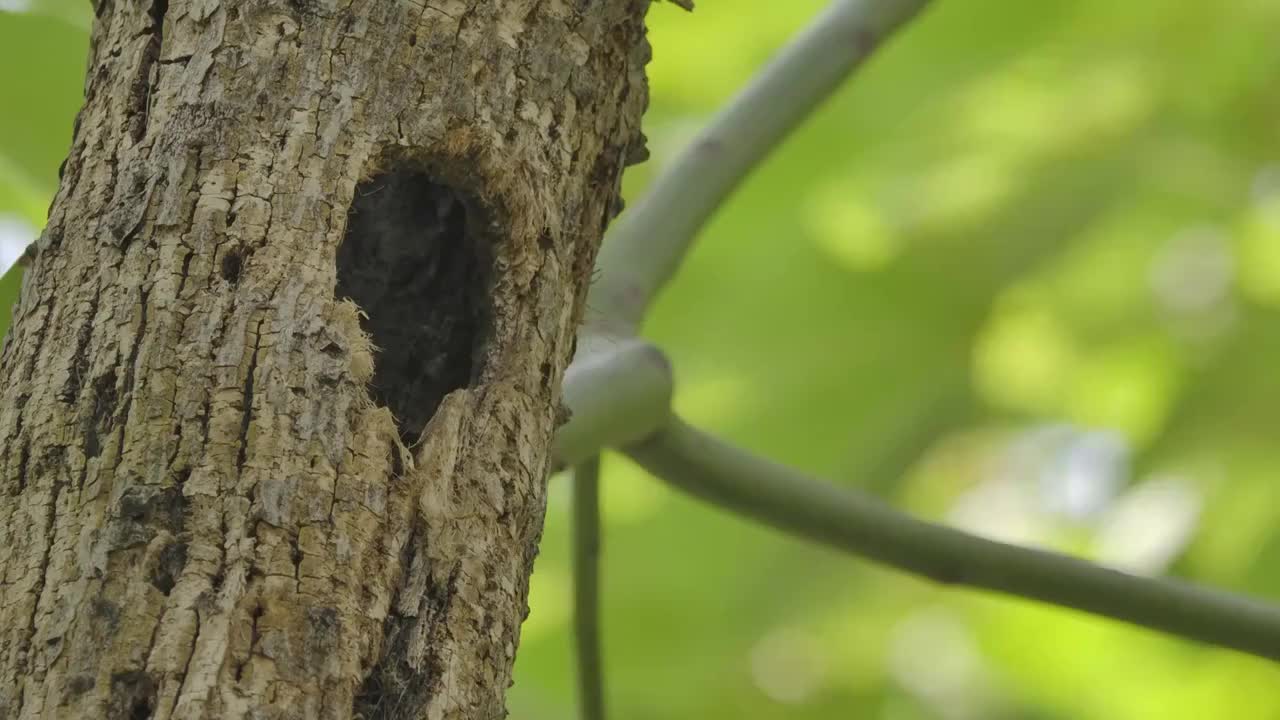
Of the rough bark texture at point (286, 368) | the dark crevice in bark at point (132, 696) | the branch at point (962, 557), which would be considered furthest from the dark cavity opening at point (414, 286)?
the branch at point (962, 557)

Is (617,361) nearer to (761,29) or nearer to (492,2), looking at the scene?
(492,2)

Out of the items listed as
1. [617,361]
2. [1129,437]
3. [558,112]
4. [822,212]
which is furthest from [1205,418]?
[558,112]

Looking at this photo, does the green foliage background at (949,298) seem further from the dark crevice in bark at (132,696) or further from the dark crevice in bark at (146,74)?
the dark crevice in bark at (132,696)

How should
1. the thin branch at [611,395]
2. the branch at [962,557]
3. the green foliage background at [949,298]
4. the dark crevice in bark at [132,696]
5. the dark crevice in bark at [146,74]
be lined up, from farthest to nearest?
the green foliage background at [949,298] < the branch at [962,557] < the thin branch at [611,395] < the dark crevice in bark at [146,74] < the dark crevice in bark at [132,696]

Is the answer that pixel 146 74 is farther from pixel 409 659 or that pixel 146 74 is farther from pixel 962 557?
pixel 962 557

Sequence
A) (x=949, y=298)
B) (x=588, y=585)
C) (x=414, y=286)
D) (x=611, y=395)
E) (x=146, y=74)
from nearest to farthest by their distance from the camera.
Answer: (x=146, y=74) → (x=414, y=286) → (x=611, y=395) → (x=588, y=585) → (x=949, y=298)

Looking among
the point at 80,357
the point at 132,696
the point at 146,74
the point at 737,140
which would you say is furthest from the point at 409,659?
the point at 737,140
